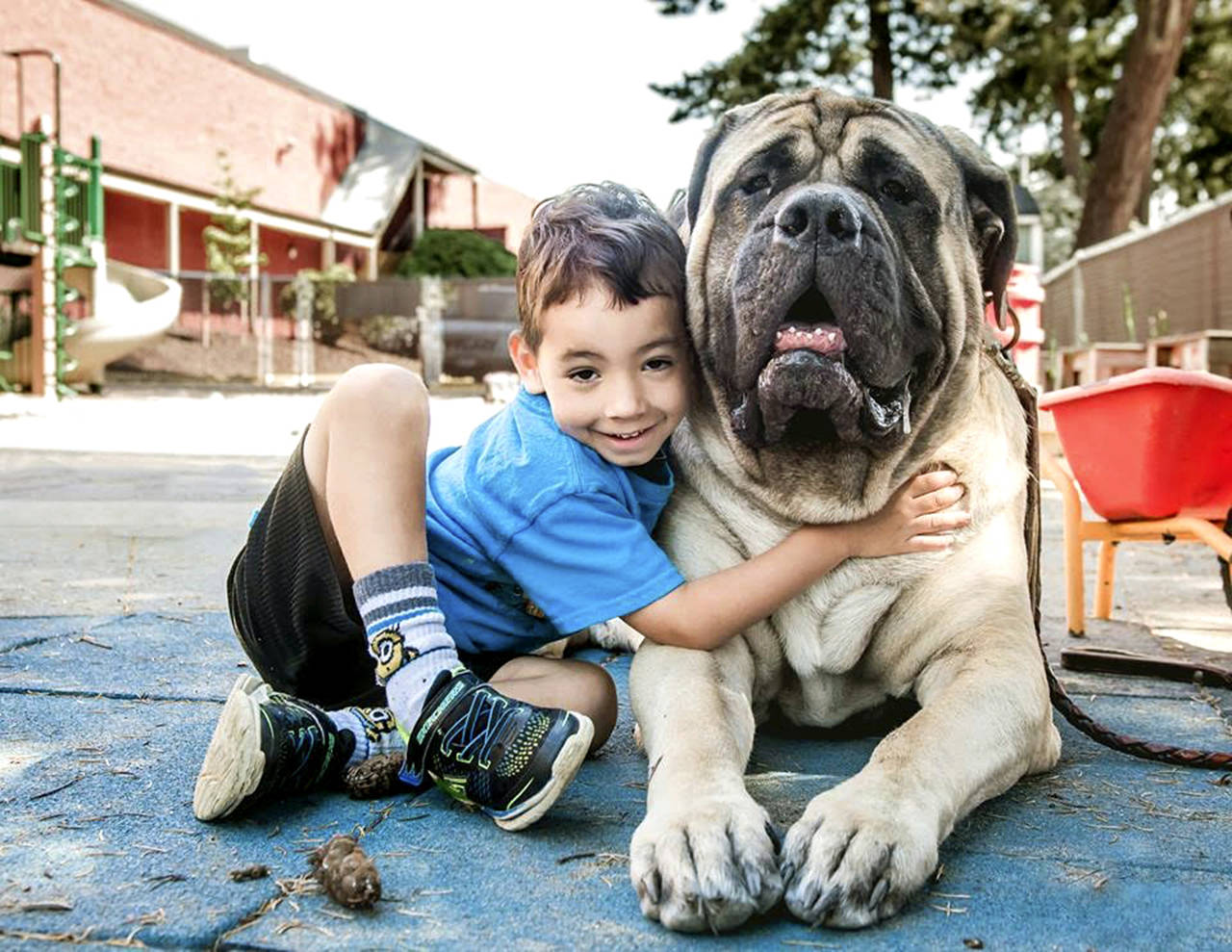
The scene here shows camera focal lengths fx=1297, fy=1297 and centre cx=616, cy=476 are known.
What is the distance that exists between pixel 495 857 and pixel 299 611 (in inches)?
27.5

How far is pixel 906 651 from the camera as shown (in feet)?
7.25

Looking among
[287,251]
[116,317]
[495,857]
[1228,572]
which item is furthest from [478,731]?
[287,251]

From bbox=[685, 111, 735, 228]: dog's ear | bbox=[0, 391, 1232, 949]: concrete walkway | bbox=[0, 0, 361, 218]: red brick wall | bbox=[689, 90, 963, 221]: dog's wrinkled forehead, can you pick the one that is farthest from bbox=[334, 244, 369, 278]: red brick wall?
bbox=[689, 90, 963, 221]: dog's wrinkled forehead

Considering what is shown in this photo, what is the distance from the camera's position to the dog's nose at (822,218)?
76.9 inches

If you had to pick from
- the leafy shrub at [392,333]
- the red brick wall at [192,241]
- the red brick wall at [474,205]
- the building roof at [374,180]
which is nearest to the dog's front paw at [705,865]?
the leafy shrub at [392,333]

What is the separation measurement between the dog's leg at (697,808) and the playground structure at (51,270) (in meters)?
10.6

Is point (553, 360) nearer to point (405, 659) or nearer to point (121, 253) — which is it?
point (405, 659)

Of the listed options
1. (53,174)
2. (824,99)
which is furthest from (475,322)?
(824,99)

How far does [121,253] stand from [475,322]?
205 inches

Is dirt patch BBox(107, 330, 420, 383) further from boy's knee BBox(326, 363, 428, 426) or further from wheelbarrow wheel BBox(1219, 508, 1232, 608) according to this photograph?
boy's knee BBox(326, 363, 428, 426)

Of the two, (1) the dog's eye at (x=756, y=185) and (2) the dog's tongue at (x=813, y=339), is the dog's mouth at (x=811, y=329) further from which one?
(1) the dog's eye at (x=756, y=185)

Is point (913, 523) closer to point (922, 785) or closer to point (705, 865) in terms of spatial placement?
point (922, 785)

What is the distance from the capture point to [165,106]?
18.7m

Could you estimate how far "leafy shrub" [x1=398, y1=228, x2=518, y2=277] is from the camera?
23.0 meters
